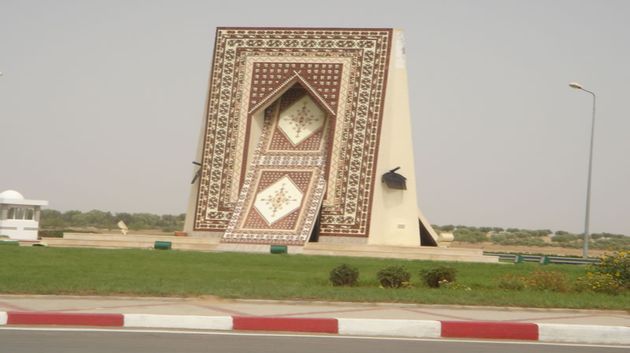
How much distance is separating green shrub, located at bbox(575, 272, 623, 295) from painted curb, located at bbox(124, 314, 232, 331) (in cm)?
813

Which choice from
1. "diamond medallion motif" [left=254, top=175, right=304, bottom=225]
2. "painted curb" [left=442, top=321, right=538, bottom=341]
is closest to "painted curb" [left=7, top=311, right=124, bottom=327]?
"painted curb" [left=442, top=321, right=538, bottom=341]

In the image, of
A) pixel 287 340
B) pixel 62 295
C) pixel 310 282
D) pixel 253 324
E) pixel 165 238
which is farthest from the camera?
pixel 165 238

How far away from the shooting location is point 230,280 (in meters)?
17.3

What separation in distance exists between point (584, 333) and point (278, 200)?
24.1 metres

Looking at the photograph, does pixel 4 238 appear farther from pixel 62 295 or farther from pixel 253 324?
pixel 253 324

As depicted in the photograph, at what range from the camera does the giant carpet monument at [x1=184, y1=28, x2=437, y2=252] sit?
3444 centimetres

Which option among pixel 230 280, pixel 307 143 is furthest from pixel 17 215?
pixel 230 280

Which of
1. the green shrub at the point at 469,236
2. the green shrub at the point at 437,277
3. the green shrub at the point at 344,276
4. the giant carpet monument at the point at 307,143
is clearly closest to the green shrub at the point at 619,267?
the green shrub at the point at 437,277

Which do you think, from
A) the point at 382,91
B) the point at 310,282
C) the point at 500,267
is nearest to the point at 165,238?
the point at 382,91

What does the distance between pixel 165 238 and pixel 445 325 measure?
23.7 metres

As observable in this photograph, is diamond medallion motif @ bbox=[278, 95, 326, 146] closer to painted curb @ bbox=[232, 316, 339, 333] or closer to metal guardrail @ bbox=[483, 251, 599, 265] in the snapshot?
metal guardrail @ bbox=[483, 251, 599, 265]

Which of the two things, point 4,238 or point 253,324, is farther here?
point 4,238

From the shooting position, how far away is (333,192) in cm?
3481

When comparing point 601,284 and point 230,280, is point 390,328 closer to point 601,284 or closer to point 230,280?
point 230,280
